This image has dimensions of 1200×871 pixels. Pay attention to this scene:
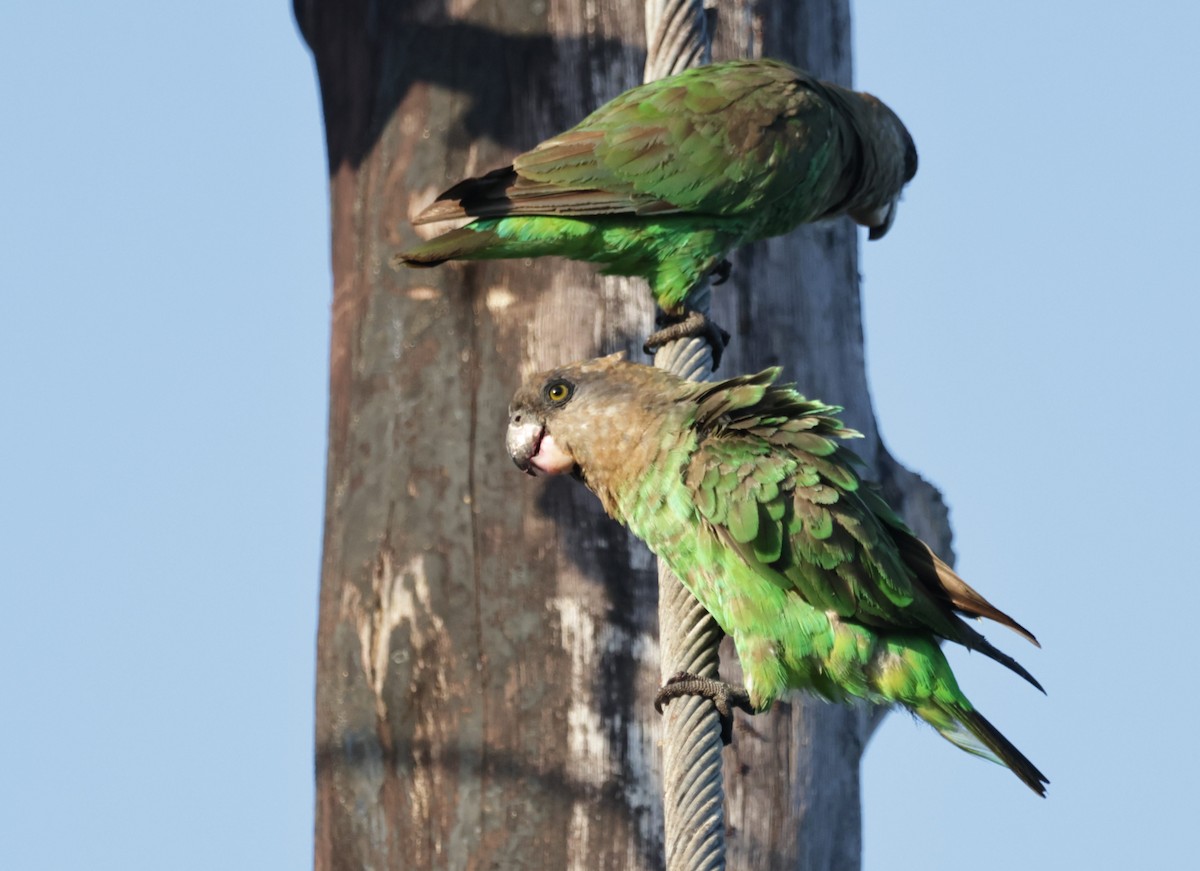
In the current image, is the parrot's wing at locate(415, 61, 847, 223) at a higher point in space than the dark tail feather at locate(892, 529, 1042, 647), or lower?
higher

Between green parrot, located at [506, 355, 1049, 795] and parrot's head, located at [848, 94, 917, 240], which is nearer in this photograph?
green parrot, located at [506, 355, 1049, 795]

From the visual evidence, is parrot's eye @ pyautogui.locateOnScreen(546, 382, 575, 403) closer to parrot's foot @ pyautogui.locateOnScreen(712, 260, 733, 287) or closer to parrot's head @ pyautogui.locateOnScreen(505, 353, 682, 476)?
parrot's head @ pyautogui.locateOnScreen(505, 353, 682, 476)

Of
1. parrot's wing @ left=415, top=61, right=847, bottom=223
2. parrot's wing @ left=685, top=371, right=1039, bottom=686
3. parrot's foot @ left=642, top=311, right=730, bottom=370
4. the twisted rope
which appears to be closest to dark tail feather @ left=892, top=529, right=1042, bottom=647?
parrot's wing @ left=685, top=371, right=1039, bottom=686

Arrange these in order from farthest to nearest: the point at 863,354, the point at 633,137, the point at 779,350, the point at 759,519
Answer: the point at 863,354 → the point at 779,350 → the point at 633,137 → the point at 759,519

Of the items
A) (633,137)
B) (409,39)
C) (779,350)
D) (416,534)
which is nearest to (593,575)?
(416,534)

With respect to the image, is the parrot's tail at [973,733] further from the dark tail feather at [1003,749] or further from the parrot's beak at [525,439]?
the parrot's beak at [525,439]

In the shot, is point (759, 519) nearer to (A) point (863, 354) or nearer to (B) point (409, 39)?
(A) point (863, 354)

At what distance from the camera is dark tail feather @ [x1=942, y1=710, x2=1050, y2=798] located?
387cm

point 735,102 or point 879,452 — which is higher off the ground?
point 735,102

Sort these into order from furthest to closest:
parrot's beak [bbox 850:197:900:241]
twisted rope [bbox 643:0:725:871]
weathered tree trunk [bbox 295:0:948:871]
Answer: parrot's beak [bbox 850:197:900:241] < weathered tree trunk [bbox 295:0:948:871] < twisted rope [bbox 643:0:725:871]

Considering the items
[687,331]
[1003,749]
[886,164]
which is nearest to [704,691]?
[1003,749]

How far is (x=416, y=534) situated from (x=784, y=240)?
1.60m

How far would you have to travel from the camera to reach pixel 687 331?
462 cm

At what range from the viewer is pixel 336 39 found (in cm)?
582
